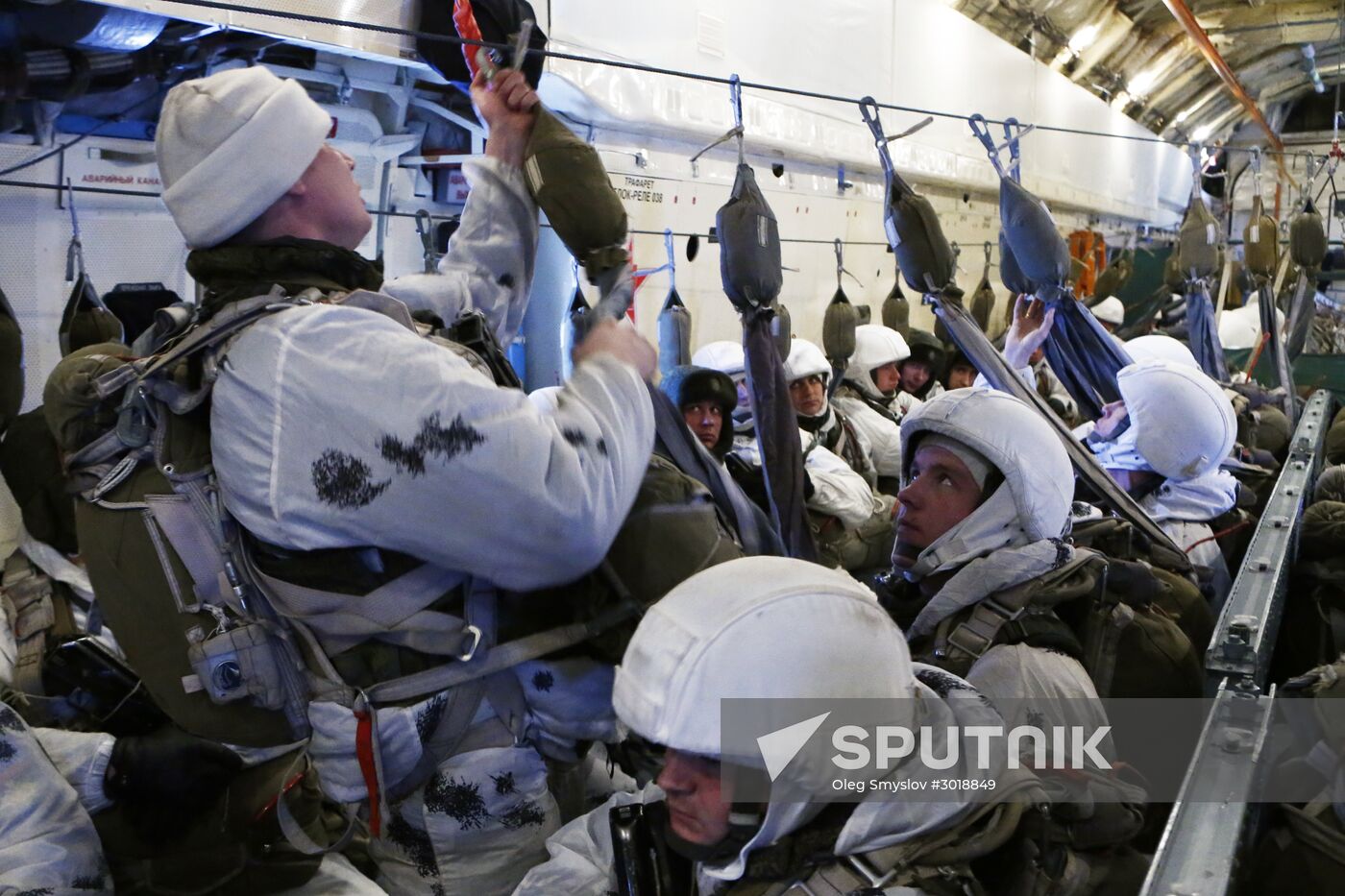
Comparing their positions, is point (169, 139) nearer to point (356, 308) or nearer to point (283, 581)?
point (356, 308)

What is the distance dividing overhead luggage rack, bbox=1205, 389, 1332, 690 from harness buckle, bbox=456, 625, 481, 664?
1214 mm

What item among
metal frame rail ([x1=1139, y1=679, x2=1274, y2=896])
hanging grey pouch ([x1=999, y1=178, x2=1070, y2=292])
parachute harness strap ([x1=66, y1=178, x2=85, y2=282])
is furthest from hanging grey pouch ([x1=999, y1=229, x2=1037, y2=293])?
parachute harness strap ([x1=66, y1=178, x2=85, y2=282])

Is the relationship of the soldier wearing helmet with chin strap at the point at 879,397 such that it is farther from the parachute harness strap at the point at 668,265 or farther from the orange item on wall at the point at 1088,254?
the orange item on wall at the point at 1088,254

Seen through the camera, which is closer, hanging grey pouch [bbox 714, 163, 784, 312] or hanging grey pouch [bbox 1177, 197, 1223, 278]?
hanging grey pouch [bbox 714, 163, 784, 312]

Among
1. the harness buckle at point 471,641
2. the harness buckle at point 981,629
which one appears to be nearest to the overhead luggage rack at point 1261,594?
the harness buckle at point 981,629

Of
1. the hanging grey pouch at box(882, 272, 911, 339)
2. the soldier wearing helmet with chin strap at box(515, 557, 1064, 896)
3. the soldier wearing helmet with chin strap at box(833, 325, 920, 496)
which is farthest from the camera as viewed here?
the hanging grey pouch at box(882, 272, 911, 339)

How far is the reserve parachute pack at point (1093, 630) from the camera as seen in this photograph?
187cm

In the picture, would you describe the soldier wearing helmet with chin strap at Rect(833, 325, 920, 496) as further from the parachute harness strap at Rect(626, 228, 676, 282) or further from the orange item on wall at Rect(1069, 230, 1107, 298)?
the orange item on wall at Rect(1069, 230, 1107, 298)

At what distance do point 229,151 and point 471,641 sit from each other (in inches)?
26.4

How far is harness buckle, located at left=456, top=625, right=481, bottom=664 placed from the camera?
1.32 meters

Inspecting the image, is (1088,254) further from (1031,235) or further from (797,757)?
(797,757)

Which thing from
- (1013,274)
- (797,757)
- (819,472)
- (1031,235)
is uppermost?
(1031,235)

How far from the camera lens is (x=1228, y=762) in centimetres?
147

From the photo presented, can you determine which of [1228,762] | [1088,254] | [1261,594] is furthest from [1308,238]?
[1228,762]
